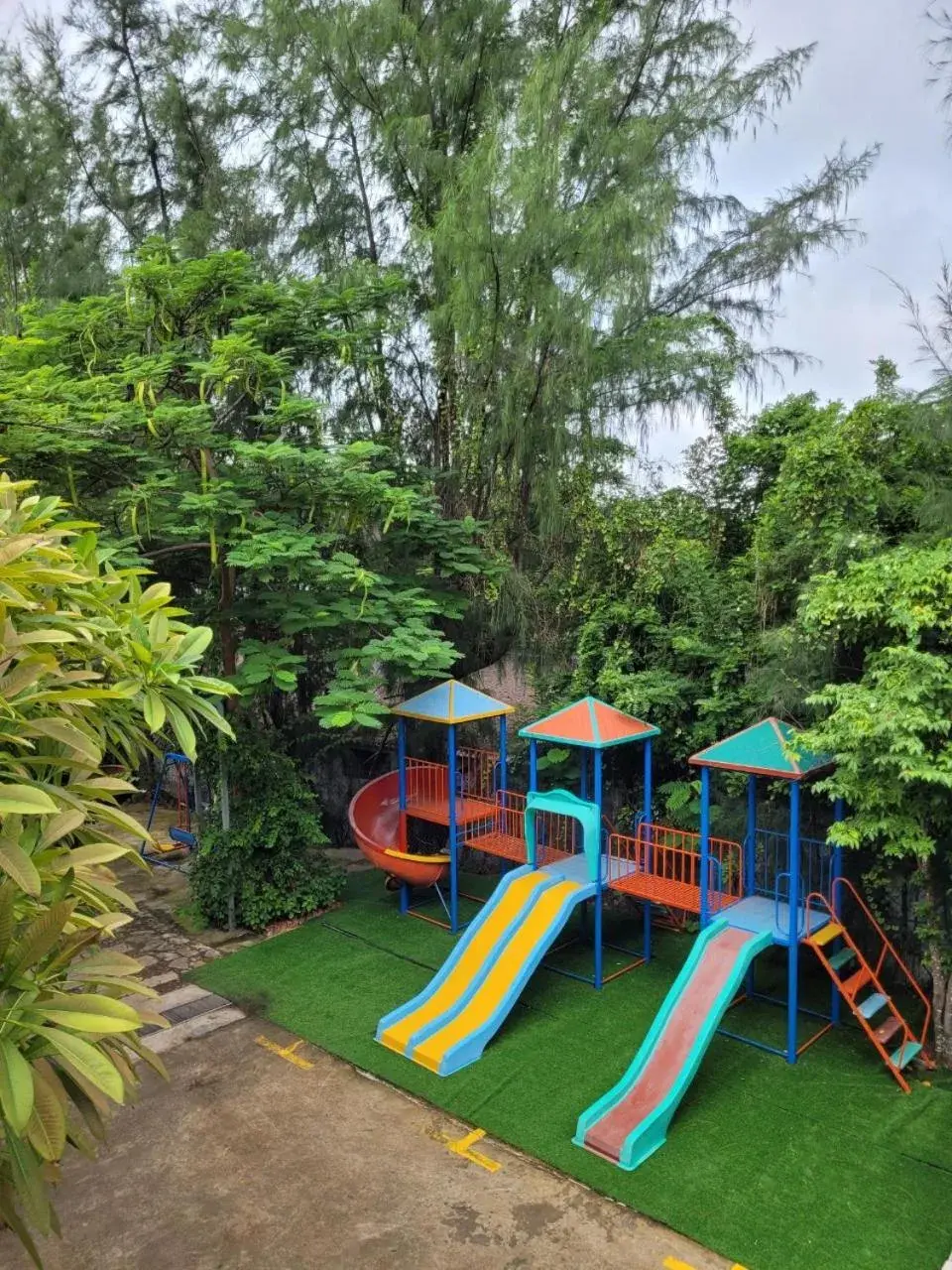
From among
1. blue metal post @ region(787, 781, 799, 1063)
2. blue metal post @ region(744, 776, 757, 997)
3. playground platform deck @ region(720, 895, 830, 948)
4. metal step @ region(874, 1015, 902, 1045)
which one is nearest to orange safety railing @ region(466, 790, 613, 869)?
blue metal post @ region(744, 776, 757, 997)

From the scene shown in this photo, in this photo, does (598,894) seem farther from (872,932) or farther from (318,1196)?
(318,1196)

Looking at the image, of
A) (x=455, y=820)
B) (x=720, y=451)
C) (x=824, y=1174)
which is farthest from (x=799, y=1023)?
(x=720, y=451)

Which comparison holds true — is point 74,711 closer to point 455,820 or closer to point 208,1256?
point 208,1256

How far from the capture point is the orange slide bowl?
796 centimetres

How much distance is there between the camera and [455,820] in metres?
7.89

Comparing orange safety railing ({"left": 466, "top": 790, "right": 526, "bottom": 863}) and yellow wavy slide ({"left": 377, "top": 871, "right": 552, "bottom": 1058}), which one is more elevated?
orange safety railing ({"left": 466, "top": 790, "right": 526, "bottom": 863})

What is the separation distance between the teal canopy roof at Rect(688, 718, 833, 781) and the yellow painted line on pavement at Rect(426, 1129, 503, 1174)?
2.86 meters

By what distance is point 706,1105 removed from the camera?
17.1ft

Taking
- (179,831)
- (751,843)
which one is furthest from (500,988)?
(179,831)

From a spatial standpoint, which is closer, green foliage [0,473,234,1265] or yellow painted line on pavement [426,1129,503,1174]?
green foliage [0,473,234,1265]

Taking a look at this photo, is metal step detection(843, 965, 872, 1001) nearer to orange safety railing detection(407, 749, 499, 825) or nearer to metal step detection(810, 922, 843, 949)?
metal step detection(810, 922, 843, 949)

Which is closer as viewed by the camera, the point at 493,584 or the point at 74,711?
the point at 74,711

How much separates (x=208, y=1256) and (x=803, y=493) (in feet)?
19.5

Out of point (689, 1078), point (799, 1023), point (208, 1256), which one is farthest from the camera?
point (799, 1023)
